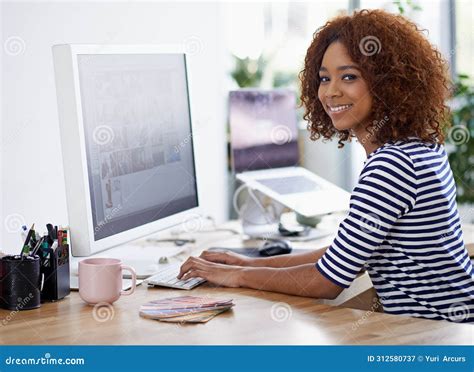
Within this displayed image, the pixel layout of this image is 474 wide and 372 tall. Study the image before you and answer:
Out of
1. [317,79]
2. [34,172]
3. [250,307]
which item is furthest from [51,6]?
[250,307]

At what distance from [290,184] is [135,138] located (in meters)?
0.77

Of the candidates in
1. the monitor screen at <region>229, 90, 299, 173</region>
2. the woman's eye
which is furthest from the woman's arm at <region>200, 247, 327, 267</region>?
the monitor screen at <region>229, 90, 299, 173</region>

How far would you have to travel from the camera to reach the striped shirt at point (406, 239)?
4.73 feet

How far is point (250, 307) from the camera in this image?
1.46m

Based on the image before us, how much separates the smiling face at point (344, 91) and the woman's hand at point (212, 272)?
429 millimetres

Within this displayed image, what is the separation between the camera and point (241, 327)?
1314 mm

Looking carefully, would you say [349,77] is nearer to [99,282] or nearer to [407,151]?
[407,151]

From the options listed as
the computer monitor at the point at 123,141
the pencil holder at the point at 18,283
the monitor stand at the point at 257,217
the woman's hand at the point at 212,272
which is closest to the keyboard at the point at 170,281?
the woman's hand at the point at 212,272

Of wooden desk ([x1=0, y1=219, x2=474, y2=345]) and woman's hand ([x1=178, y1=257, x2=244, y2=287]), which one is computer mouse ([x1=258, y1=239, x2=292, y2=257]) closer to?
woman's hand ([x1=178, y1=257, x2=244, y2=287])

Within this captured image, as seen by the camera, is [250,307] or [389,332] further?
[250,307]

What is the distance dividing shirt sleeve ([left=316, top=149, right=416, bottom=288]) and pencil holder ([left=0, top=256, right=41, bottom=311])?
2.03 feet

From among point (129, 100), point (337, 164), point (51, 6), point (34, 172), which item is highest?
point (51, 6)
